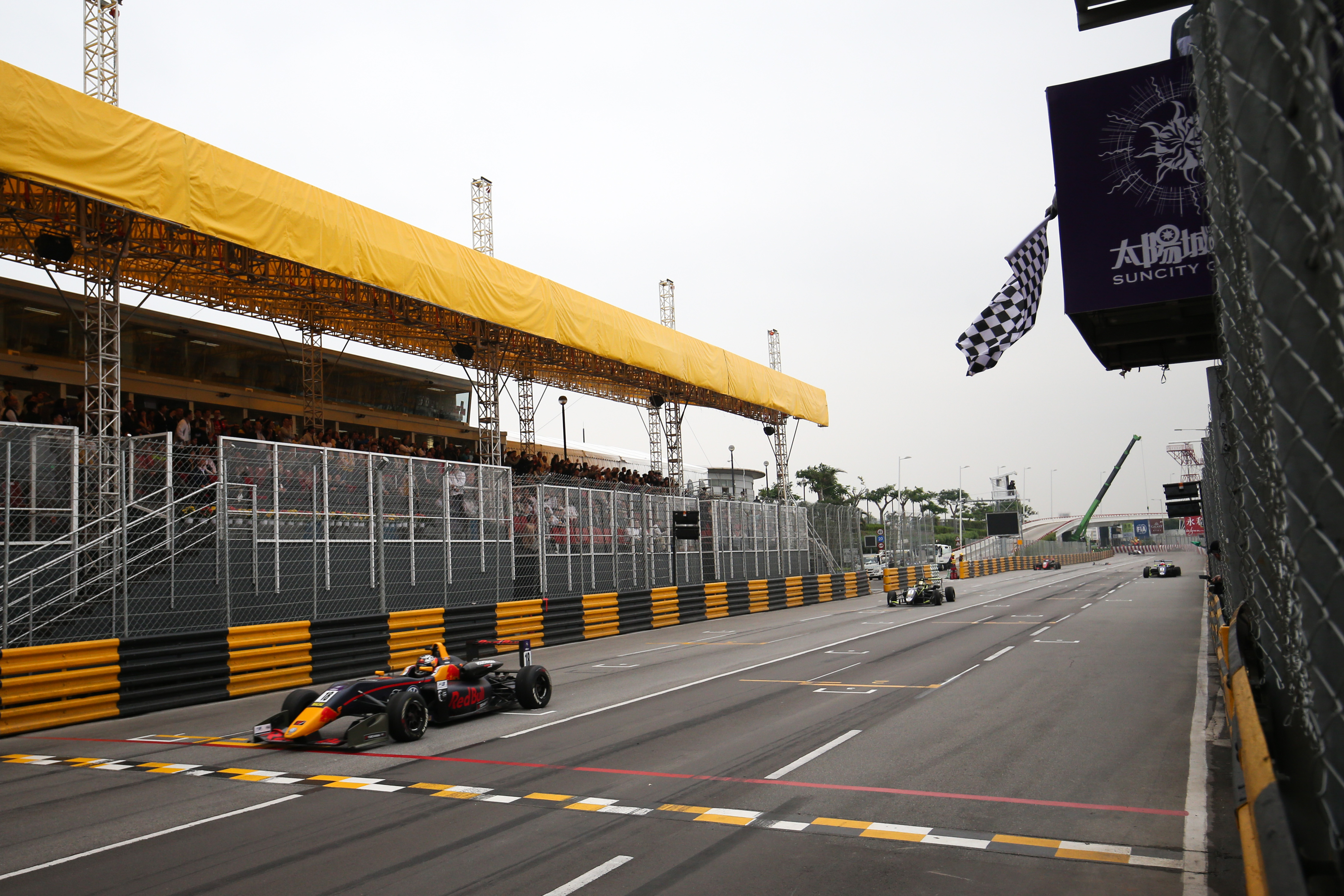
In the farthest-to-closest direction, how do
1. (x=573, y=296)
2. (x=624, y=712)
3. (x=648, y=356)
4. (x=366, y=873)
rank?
1. (x=648, y=356)
2. (x=573, y=296)
3. (x=624, y=712)
4. (x=366, y=873)

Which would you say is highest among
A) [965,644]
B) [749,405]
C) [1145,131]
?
[749,405]

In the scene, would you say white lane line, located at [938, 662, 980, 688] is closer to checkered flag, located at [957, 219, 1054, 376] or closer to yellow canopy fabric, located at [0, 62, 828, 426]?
checkered flag, located at [957, 219, 1054, 376]

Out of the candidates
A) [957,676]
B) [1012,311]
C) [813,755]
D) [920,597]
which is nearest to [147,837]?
[813,755]

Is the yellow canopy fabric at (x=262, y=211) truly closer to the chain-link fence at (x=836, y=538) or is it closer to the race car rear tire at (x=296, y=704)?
the race car rear tire at (x=296, y=704)

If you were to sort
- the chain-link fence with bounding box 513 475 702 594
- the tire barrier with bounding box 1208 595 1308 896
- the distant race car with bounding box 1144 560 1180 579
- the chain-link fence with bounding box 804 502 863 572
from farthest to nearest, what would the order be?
1. the distant race car with bounding box 1144 560 1180 579
2. the chain-link fence with bounding box 804 502 863 572
3. the chain-link fence with bounding box 513 475 702 594
4. the tire barrier with bounding box 1208 595 1308 896

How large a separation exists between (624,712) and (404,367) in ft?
90.5

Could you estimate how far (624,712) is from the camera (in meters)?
10.5

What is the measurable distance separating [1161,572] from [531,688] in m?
46.5

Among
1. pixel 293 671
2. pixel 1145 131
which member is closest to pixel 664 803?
pixel 1145 131

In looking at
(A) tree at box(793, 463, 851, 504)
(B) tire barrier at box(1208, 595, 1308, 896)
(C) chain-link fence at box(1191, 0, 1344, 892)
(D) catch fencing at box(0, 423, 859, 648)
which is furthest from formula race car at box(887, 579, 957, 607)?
(A) tree at box(793, 463, 851, 504)

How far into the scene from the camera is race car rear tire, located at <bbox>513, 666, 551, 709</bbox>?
425 inches

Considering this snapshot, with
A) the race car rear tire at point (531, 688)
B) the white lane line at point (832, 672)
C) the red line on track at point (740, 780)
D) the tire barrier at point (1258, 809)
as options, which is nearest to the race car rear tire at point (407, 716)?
the red line on track at point (740, 780)

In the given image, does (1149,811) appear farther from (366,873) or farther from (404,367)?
(404,367)

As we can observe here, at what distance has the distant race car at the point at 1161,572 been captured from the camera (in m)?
46.6
